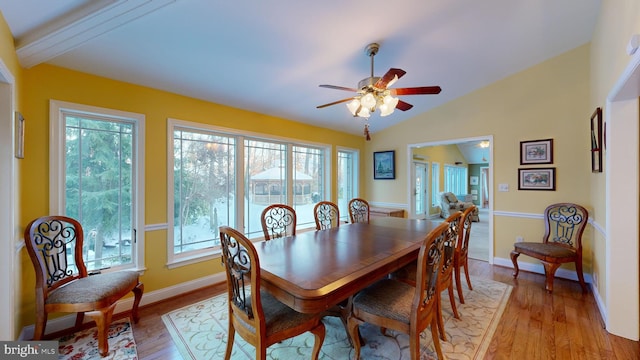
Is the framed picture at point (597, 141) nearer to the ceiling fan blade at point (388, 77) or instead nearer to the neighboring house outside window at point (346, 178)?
the ceiling fan blade at point (388, 77)

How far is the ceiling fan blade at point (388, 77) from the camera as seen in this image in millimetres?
1918

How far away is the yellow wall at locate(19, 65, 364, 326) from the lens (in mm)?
2037

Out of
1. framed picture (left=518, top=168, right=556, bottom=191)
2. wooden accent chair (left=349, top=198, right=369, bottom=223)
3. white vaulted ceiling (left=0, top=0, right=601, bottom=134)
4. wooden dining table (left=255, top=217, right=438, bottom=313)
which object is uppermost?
white vaulted ceiling (left=0, top=0, right=601, bottom=134)

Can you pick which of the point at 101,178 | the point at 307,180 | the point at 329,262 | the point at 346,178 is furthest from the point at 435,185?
the point at 101,178

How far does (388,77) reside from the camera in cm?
198

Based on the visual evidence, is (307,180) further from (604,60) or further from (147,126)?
(604,60)

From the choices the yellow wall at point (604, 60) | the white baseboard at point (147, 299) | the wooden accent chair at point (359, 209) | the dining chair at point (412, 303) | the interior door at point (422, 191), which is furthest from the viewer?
the interior door at point (422, 191)

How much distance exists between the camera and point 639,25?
144cm

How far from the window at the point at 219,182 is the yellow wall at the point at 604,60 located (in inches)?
141

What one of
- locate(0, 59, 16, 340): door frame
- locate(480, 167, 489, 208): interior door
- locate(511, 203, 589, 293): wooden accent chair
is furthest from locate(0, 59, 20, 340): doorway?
locate(480, 167, 489, 208): interior door

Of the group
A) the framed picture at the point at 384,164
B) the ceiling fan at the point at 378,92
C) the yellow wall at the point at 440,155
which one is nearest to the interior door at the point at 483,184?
the yellow wall at the point at 440,155

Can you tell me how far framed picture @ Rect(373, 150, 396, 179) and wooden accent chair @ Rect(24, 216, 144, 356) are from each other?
175 inches

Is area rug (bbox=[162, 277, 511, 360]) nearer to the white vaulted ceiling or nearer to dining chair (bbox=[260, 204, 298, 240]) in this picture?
dining chair (bbox=[260, 204, 298, 240])

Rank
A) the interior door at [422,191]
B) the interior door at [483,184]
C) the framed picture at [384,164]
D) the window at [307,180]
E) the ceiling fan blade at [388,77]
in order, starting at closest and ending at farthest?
the ceiling fan blade at [388,77], the window at [307,180], the framed picture at [384,164], the interior door at [422,191], the interior door at [483,184]
